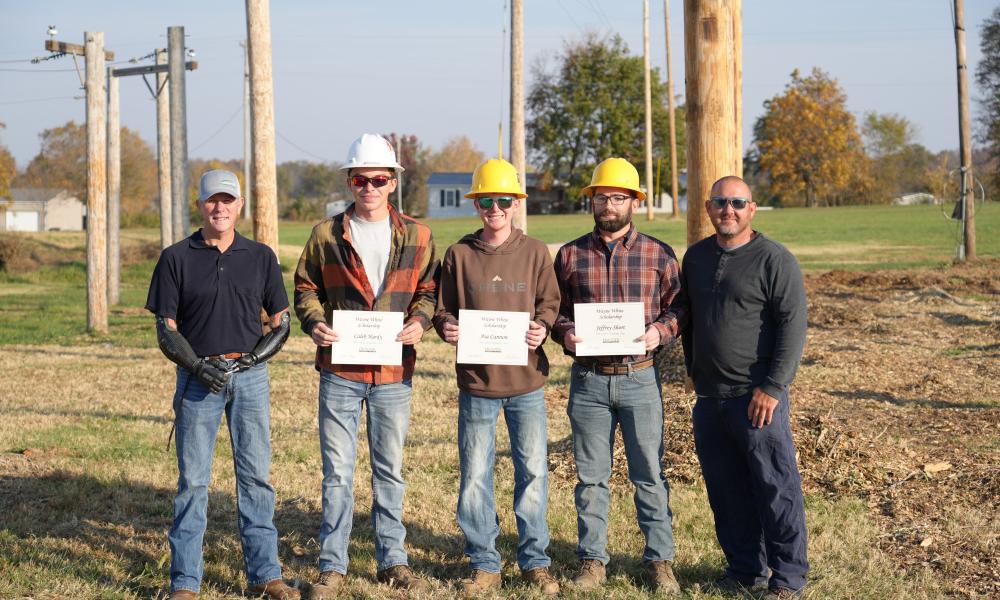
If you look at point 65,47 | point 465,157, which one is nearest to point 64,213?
point 465,157

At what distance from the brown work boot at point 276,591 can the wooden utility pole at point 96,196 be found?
13.9 m

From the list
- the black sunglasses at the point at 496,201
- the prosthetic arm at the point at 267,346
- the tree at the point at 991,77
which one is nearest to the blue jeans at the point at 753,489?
the black sunglasses at the point at 496,201

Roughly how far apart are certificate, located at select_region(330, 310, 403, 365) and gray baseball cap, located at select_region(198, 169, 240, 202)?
0.81 meters

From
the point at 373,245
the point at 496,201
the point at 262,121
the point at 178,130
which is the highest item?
the point at 178,130

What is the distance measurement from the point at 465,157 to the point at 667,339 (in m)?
133

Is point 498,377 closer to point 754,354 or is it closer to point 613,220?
point 613,220

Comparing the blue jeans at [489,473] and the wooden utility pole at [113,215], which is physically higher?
the wooden utility pole at [113,215]

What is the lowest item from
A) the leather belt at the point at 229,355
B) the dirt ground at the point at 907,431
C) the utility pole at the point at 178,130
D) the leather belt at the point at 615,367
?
the dirt ground at the point at 907,431

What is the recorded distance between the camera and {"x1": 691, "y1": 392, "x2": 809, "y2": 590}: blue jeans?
16.4ft

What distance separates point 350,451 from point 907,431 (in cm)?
541

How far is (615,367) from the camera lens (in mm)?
5215

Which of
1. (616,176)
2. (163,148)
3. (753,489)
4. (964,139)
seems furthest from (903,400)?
(163,148)

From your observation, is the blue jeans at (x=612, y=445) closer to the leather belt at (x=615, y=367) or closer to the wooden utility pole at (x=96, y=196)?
the leather belt at (x=615, y=367)

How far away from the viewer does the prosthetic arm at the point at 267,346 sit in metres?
5.06
